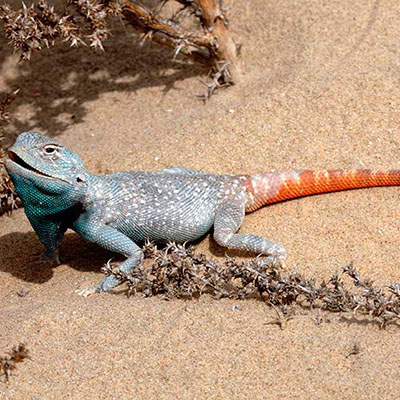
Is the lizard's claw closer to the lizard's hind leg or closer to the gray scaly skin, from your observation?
the gray scaly skin

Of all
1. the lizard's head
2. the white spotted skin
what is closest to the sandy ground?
the white spotted skin

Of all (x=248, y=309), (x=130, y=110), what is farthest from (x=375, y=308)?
(x=130, y=110)

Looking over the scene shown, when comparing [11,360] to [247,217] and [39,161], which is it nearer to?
[39,161]

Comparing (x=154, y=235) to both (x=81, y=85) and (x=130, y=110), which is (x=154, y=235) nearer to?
(x=130, y=110)

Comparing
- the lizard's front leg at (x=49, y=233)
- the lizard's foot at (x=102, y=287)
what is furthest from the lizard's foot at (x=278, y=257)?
the lizard's front leg at (x=49, y=233)

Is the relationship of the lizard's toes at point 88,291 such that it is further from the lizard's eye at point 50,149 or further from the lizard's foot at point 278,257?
the lizard's foot at point 278,257

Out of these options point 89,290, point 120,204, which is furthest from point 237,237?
point 89,290

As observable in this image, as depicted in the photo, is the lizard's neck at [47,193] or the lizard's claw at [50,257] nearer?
the lizard's neck at [47,193]
